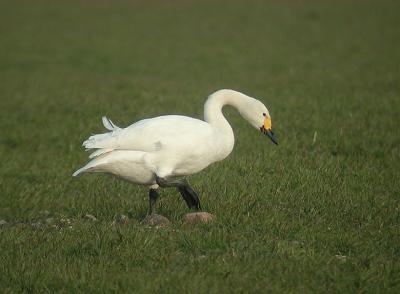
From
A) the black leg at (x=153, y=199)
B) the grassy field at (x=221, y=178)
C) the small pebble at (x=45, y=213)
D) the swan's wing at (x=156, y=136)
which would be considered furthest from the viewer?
the small pebble at (x=45, y=213)

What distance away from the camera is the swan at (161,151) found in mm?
7078

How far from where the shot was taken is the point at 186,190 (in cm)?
712

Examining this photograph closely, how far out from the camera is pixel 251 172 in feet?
27.7

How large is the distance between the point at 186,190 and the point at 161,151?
0.42 m

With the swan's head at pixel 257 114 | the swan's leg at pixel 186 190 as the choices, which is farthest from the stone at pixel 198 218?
the swan's head at pixel 257 114

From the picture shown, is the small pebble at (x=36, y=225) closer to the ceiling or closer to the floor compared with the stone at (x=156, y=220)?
closer to the floor

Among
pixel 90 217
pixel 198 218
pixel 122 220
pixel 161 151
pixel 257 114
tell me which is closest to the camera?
pixel 198 218

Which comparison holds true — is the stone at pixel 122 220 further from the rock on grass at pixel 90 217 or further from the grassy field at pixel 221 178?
the rock on grass at pixel 90 217

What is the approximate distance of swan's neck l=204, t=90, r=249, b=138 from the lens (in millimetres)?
7414

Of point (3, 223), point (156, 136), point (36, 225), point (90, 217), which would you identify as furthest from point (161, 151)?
point (3, 223)

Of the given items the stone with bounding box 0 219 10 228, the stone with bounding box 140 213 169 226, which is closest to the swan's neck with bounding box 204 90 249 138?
the stone with bounding box 140 213 169 226

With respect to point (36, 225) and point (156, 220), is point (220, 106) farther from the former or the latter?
point (36, 225)

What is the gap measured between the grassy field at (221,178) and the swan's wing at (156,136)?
69 cm

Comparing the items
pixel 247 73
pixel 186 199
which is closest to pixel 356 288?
pixel 186 199
